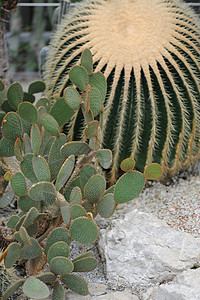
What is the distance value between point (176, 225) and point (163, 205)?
20 cm

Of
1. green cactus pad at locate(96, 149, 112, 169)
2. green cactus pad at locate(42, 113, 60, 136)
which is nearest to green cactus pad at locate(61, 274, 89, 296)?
green cactus pad at locate(96, 149, 112, 169)

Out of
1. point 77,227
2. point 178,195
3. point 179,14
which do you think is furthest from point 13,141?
point 179,14

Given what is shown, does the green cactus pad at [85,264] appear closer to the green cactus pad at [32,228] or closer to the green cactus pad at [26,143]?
the green cactus pad at [32,228]

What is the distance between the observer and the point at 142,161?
1.80 metres

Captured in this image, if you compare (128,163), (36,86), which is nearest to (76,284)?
(128,163)

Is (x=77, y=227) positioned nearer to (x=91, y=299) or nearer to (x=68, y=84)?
(x=91, y=299)

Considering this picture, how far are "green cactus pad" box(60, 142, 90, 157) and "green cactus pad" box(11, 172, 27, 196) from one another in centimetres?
15

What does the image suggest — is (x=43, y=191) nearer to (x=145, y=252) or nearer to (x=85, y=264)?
(x=85, y=264)

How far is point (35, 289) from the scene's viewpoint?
104cm

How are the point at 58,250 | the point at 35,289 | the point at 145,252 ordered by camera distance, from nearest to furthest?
the point at 35,289
the point at 58,250
the point at 145,252

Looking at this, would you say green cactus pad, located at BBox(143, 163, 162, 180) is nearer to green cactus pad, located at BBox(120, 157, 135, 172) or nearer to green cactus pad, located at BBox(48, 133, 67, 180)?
green cactus pad, located at BBox(120, 157, 135, 172)

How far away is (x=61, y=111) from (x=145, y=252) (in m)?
0.57

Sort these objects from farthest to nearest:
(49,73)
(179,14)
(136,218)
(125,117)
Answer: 1. (49,73)
2. (179,14)
3. (125,117)
4. (136,218)

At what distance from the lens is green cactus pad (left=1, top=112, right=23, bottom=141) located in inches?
51.9
